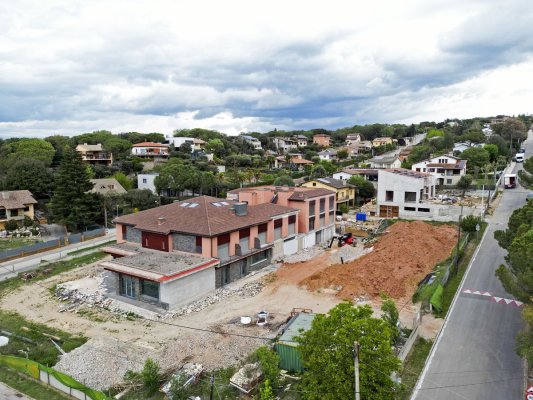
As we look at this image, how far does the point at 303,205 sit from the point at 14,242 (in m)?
35.2

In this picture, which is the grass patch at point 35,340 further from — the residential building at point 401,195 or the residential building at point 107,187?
the residential building at point 401,195

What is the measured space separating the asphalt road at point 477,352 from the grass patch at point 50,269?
32.8 meters

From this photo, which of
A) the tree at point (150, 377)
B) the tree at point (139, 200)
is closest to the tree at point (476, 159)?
the tree at point (139, 200)

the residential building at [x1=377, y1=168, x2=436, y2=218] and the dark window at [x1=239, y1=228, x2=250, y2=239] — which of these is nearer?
the dark window at [x1=239, y1=228, x2=250, y2=239]

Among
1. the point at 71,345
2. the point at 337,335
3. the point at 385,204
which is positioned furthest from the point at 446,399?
the point at 385,204

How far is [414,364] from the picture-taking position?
66.1 feet

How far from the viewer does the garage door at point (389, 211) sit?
61.3m

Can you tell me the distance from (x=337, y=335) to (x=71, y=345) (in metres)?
17.3

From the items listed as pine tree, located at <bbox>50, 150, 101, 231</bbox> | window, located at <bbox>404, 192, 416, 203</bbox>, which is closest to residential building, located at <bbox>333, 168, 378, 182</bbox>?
window, located at <bbox>404, 192, 416, 203</bbox>

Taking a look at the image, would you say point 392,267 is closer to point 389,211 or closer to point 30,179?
point 389,211

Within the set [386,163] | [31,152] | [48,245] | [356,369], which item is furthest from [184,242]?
[386,163]

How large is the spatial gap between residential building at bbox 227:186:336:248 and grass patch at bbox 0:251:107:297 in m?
17.1

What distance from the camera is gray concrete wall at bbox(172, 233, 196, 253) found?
114 ft

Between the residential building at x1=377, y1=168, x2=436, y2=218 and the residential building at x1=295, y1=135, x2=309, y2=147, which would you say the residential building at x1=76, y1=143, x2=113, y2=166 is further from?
the residential building at x1=295, y1=135, x2=309, y2=147
